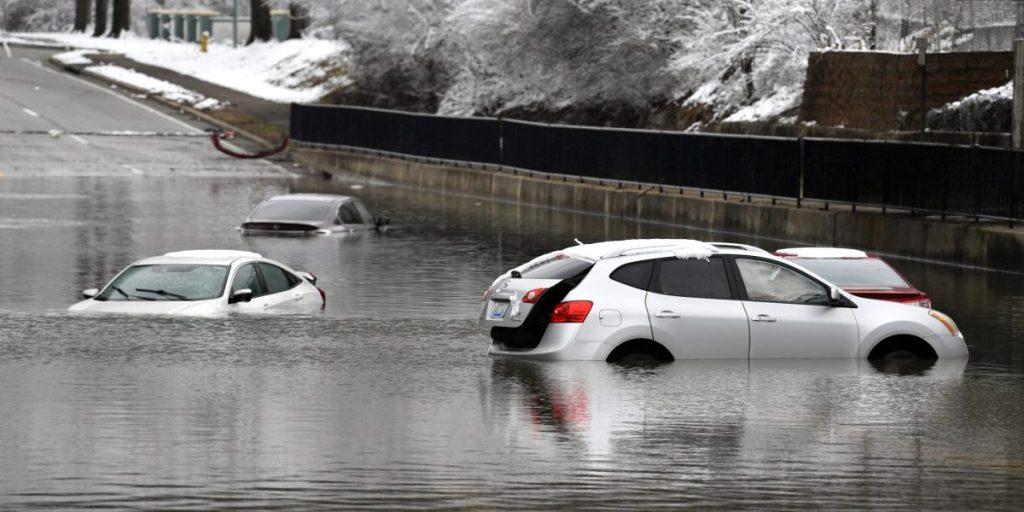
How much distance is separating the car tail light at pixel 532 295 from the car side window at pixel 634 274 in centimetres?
64

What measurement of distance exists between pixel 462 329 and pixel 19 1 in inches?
4990

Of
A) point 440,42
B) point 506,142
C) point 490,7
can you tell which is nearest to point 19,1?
point 440,42

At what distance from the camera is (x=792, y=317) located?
54.5 feet

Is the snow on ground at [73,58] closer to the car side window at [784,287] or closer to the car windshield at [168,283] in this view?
the car windshield at [168,283]

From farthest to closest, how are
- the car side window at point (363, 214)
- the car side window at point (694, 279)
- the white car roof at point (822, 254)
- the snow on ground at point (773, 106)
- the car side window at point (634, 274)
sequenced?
the snow on ground at point (773, 106) < the car side window at point (363, 214) < the white car roof at point (822, 254) < the car side window at point (694, 279) < the car side window at point (634, 274)

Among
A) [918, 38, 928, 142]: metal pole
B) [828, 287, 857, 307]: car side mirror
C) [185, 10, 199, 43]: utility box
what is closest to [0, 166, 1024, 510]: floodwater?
[828, 287, 857, 307]: car side mirror

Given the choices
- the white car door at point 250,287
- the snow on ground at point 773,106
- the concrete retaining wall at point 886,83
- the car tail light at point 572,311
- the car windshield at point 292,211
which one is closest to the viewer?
the car tail light at point 572,311

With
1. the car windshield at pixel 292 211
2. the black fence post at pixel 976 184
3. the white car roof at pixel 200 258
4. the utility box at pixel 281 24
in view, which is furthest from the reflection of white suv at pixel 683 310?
the utility box at pixel 281 24

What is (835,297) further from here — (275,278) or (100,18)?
(100,18)

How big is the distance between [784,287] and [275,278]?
6693 mm

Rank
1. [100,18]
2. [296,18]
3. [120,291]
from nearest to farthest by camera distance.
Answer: [120,291]
[296,18]
[100,18]

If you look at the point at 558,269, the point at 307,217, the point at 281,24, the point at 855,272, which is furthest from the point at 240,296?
the point at 281,24

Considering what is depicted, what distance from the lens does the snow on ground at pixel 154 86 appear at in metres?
72.8

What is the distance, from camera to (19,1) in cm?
14050
